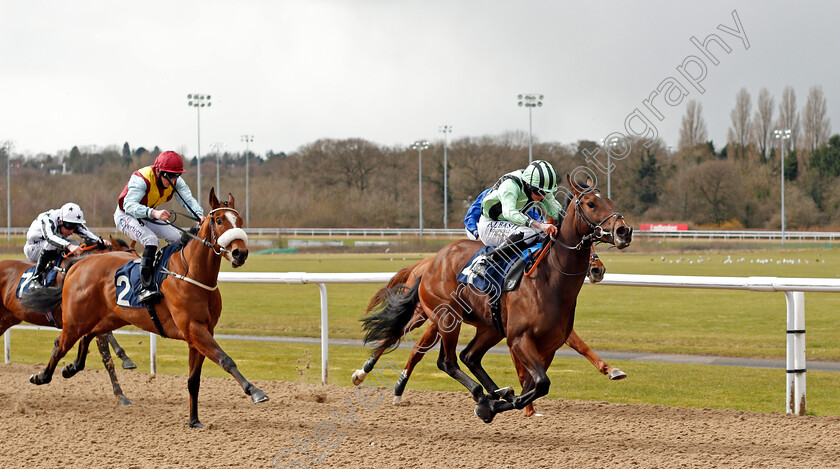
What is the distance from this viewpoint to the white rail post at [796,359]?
16.2 ft

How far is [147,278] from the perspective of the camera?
17.8ft

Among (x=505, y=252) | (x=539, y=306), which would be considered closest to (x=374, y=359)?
(x=505, y=252)

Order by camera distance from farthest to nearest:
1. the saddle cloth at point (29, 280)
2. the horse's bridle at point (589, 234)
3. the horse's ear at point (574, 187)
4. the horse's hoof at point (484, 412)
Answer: the saddle cloth at point (29, 280), the horse's hoof at point (484, 412), the horse's ear at point (574, 187), the horse's bridle at point (589, 234)

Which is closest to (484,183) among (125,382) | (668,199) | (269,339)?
(668,199)

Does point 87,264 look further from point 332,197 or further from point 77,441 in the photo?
point 332,197

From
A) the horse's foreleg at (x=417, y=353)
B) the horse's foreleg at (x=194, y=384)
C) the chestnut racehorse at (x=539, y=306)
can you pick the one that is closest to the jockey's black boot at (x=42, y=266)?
the horse's foreleg at (x=194, y=384)

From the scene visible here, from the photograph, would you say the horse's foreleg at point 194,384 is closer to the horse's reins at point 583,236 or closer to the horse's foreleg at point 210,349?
the horse's foreleg at point 210,349

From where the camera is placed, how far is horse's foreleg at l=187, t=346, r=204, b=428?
5.12 metres

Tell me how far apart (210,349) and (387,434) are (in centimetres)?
115

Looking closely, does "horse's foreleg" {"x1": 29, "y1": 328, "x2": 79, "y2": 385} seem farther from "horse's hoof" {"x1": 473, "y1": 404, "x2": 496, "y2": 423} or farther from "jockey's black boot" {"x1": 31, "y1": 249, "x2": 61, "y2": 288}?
"horse's hoof" {"x1": 473, "y1": 404, "x2": 496, "y2": 423}

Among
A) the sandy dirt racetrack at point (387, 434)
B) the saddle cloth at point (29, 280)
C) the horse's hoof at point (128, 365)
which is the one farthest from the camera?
the horse's hoof at point (128, 365)

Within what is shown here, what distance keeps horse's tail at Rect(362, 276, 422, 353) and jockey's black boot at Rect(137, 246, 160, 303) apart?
143 centimetres

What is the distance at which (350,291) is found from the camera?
19391mm

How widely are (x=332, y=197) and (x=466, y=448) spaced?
44749 millimetres
